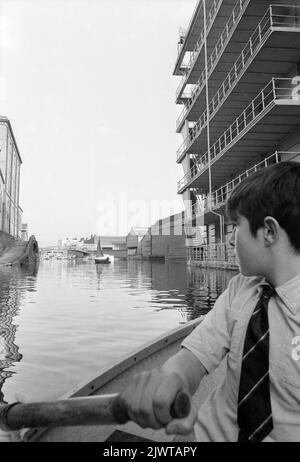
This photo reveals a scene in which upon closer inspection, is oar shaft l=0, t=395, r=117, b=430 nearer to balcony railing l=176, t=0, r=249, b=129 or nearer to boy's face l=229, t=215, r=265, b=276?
boy's face l=229, t=215, r=265, b=276

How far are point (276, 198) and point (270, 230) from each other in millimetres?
123

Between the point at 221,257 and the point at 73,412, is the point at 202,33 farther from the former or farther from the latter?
the point at 73,412

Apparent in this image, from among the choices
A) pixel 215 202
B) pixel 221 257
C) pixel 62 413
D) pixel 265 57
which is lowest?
pixel 62 413

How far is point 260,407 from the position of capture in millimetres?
1321

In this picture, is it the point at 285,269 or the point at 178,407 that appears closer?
the point at 178,407

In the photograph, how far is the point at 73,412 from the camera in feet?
3.84

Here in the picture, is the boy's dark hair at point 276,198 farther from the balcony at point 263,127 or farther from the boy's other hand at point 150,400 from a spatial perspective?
the balcony at point 263,127

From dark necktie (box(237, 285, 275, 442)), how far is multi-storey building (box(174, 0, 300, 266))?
1620 cm

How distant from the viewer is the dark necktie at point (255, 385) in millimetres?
1312

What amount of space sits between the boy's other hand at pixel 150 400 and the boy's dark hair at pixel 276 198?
0.69 m

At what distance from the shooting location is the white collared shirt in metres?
1.29

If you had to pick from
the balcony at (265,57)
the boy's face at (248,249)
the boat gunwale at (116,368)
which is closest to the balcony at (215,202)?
the balcony at (265,57)

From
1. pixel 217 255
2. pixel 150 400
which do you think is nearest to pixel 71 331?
pixel 150 400
